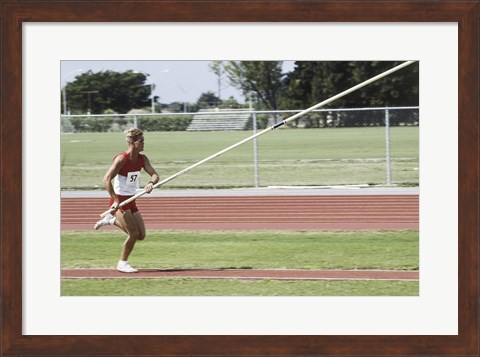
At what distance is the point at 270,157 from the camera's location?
28203 mm

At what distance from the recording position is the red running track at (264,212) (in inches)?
583

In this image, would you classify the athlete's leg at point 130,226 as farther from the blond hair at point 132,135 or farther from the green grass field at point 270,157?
the green grass field at point 270,157

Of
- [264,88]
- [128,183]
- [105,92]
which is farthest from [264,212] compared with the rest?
[264,88]

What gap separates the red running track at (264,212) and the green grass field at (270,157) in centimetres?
378

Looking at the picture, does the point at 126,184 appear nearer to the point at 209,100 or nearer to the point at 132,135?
the point at 132,135

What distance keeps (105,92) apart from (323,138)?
6585 mm

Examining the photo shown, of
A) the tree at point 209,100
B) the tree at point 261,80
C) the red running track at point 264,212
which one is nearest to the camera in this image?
the red running track at point 264,212

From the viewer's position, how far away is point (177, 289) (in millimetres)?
9125

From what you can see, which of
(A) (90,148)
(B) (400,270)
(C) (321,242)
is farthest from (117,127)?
(B) (400,270)

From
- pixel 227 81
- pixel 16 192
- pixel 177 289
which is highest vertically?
pixel 227 81

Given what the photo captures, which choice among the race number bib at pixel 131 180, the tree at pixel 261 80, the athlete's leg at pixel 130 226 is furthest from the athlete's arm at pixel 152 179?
the tree at pixel 261 80

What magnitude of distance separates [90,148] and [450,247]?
20.3 m

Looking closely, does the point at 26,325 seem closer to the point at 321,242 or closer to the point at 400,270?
the point at 400,270

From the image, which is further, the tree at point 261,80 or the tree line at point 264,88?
the tree at point 261,80
